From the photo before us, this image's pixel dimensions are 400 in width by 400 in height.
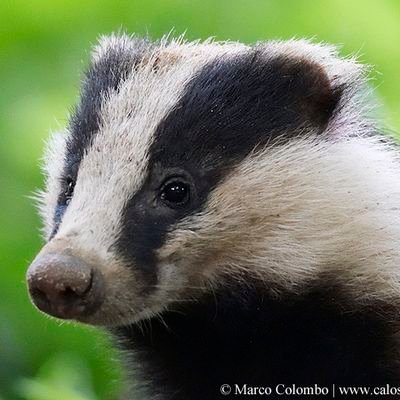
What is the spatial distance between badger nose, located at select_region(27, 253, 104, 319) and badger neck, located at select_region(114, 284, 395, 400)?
0.19 metres

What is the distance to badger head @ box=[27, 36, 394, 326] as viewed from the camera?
1.76 meters

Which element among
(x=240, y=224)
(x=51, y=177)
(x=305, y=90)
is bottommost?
(x=240, y=224)

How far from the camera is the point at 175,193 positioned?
6.07 feet

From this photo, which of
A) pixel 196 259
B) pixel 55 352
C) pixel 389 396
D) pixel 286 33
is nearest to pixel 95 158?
pixel 196 259

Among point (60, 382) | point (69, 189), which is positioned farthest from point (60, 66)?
point (69, 189)

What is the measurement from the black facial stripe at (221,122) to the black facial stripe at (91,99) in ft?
0.45

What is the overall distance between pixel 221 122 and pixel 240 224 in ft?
0.53

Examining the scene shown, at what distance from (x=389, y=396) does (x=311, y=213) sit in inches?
11.9

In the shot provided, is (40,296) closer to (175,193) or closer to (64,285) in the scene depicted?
(64,285)

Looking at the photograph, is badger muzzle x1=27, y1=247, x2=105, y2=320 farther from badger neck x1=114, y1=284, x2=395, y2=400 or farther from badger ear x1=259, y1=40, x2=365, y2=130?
badger ear x1=259, y1=40, x2=365, y2=130

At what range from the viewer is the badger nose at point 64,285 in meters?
1.68

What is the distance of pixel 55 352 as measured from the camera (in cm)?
277

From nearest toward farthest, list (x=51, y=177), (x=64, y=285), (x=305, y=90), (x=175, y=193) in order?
(x=64, y=285)
(x=175, y=193)
(x=305, y=90)
(x=51, y=177)
